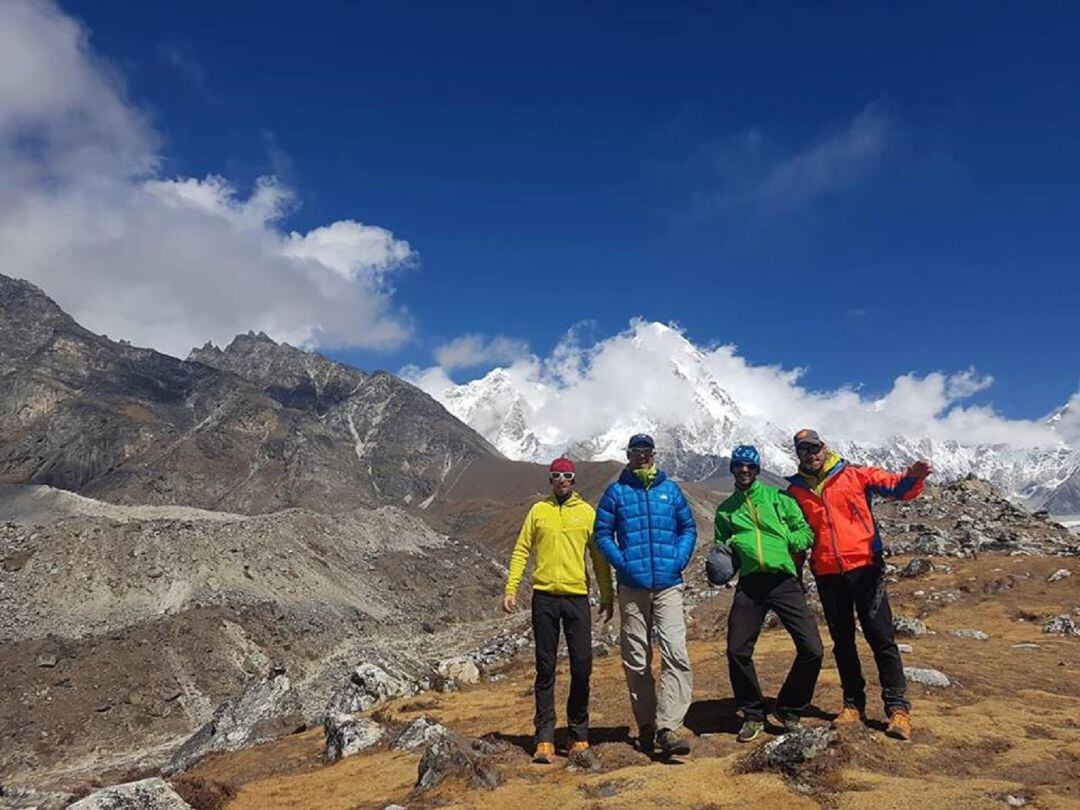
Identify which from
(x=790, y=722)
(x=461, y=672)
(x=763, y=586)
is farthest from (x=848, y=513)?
(x=461, y=672)

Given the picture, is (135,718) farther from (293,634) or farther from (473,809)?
(473,809)

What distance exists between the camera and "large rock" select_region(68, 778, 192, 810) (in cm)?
744

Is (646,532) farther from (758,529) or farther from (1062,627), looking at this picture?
(1062,627)

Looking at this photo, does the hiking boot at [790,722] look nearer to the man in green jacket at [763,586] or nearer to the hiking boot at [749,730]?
Answer: the man in green jacket at [763,586]

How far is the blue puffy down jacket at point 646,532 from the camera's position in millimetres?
7711

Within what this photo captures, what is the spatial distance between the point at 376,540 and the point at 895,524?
1760 inches

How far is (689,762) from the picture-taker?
747cm

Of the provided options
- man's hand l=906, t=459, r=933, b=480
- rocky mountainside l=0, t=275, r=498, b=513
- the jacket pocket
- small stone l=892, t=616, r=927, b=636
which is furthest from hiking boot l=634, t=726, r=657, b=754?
rocky mountainside l=0, t=275, r=498, b=513

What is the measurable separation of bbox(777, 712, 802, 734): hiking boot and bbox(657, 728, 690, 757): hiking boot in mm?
1187

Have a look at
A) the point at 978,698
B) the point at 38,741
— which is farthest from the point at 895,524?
the point at 38,741

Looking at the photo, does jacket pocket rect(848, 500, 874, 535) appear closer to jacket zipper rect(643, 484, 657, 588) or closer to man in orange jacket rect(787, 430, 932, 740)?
man in orange jacket rect(787, 430, 932, 740)

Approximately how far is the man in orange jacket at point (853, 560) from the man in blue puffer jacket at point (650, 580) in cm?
148

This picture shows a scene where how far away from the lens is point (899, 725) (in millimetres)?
7602

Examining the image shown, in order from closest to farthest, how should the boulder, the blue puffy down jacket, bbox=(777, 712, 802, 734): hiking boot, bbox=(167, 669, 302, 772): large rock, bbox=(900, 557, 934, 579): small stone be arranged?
the blue puffy down jacket < bbox=(777, 712, 802, 734): hiking boot < the boulder < bbox=(167, 669, 302, 772): large rock < bbox=(900, 557, 934, 579): small stone
